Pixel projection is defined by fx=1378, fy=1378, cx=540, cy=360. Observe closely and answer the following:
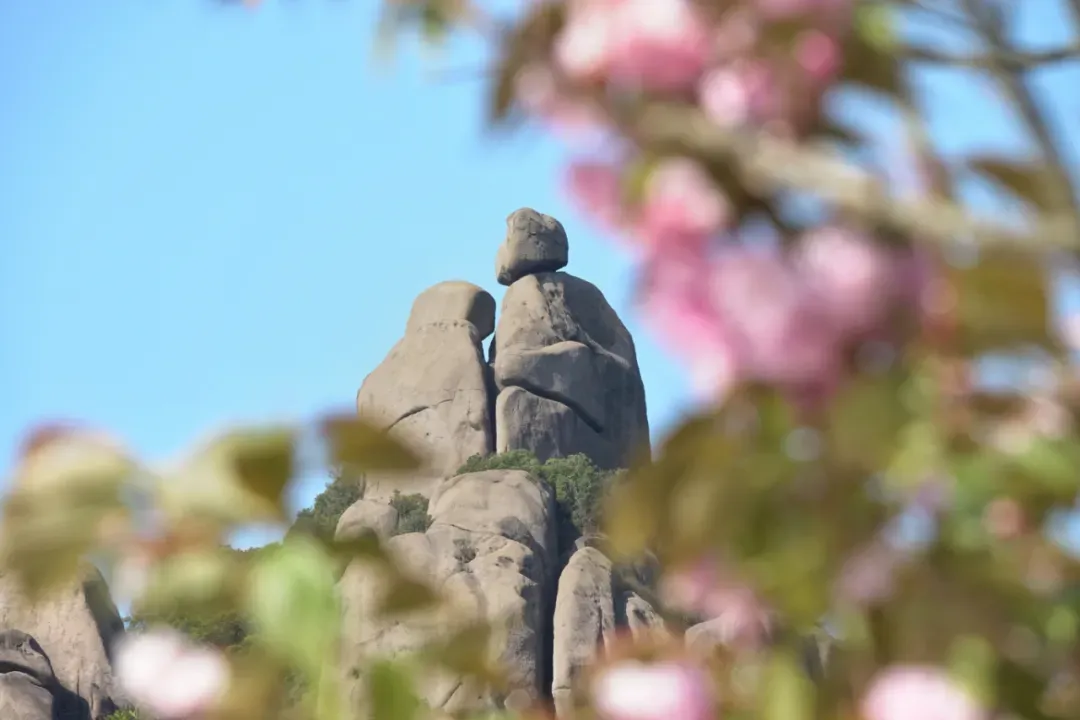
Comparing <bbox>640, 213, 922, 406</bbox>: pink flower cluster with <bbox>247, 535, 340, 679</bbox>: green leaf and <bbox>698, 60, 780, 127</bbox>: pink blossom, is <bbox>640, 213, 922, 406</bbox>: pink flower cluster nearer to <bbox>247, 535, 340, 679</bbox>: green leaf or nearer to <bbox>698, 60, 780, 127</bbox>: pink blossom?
<bbox>698, 60, 780, 127</bbox>: pink blossom

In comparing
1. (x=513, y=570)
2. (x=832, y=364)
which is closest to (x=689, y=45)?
(x=832, y=364)

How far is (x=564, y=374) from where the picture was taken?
29.7 metres

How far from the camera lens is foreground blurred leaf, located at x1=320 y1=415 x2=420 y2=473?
823 mm

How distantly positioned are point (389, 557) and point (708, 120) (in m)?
0.39

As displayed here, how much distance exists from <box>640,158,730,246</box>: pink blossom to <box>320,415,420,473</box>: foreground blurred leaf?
239 mm

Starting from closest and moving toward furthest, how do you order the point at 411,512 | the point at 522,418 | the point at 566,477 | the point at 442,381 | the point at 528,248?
the point at 566,477 < the point at 411,512 < the point at 522,418 < the point at 442,381 < the point at 528,248

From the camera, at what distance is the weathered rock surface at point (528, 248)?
31.7 meters

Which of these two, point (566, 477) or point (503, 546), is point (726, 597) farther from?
point (566, 477)

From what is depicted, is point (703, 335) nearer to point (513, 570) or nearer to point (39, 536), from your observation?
point (39, 536)

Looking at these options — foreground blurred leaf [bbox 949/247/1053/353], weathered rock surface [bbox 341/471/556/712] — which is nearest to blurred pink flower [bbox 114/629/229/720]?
foreground blurred leaf [bbox 949/247/1053/353]

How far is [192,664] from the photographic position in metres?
0.80

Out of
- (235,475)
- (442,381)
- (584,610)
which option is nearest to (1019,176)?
(235,475)

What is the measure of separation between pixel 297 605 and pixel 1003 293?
0.43m

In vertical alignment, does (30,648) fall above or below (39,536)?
above
